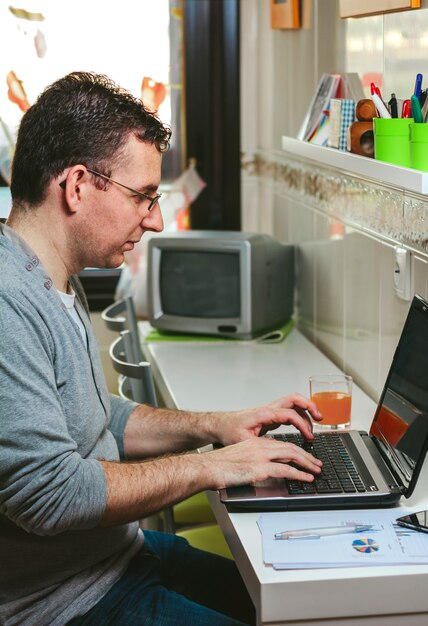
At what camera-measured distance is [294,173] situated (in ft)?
10.1

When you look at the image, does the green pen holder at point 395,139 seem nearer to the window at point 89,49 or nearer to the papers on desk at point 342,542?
the papers on desk at point 342,542

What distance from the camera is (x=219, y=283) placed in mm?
2936

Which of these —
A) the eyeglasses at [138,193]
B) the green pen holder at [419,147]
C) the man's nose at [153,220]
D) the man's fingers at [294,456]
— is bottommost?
the man's fingers at [294,456]

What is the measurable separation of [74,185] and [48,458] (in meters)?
0.45

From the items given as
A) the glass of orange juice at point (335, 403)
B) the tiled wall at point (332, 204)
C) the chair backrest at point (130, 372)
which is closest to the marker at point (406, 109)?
the tiled wall at point (332, 204)

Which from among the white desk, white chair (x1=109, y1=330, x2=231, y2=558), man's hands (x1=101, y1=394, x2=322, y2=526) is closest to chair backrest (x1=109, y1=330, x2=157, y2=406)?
white chair (x1=109, y1=330, x2=231, y2=558)

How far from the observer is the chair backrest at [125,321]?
2.54 m

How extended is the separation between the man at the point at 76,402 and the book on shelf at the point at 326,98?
0.74 m

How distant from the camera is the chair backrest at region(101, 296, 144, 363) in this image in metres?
2.54

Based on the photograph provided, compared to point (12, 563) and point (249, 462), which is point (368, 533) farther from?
point (12, 563)

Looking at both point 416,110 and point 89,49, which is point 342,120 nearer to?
point 416,110

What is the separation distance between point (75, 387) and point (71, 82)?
513 millimetres

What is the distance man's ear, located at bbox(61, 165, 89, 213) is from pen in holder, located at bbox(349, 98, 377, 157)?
0.67 meters

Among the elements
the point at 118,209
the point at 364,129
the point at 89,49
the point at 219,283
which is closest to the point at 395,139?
the point at 364,129
